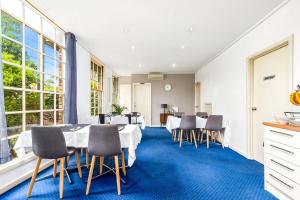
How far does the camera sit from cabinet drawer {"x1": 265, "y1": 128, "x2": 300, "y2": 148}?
6.07 ft

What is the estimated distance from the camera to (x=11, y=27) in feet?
8.71

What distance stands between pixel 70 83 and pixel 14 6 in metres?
1.66

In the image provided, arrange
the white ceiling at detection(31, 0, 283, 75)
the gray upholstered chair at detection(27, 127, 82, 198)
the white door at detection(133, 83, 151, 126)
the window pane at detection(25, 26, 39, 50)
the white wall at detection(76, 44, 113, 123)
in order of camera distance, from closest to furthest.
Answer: the gray upholstered chair at detection(27, 127, 82, 198), the white ceiling at detection(31, 0, 283, 75), the window pane at detection(25, 26, 39, 50), the white wall at detection(76, 44, 113, 123), the white door at detection(133, 83, 151, 126)

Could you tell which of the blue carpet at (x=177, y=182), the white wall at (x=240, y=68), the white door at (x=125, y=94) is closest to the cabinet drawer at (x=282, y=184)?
the blue carpet at (x=177, y=182)

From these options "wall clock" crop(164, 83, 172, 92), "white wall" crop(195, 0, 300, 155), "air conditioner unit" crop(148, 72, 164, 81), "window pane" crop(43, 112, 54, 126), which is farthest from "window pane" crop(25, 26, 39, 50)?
"wall clock" crop(164, 83, 172, 92)

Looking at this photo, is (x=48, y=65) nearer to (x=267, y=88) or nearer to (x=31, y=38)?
(x=31, y=38)

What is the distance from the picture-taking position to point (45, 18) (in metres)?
3.29

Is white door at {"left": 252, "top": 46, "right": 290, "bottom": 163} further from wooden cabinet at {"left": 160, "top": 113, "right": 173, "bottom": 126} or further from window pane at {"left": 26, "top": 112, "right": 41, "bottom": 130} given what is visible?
wooden cabinet at {"left": 160, "top": 113, "right": 173, "bottom": 126}

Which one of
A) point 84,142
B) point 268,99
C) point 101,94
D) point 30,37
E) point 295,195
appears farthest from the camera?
point 101,94

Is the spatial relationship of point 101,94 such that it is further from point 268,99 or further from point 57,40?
point 268,99

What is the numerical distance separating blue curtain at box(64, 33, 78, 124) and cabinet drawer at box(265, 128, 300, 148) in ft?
12.3

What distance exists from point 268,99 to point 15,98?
4.49 metres

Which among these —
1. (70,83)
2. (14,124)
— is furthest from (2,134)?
(70,83)

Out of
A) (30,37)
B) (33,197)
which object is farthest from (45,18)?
(33,197)
